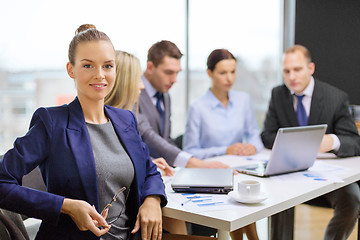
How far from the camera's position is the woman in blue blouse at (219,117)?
3039 millimetres

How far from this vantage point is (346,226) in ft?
8.64

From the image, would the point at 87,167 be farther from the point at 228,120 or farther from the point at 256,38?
the point at 256,38

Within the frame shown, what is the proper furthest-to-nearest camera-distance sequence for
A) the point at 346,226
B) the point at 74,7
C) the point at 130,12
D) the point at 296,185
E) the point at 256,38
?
the point at 256,38 < the point at 130,12 < the point at 74,7 < the point at 346,226 < the point at 296,185

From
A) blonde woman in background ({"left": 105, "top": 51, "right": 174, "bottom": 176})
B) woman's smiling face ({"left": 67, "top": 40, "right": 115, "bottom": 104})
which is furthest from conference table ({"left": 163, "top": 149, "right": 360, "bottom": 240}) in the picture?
woman's smiling face ({"left": 67, "top": 40, "right": 115, "bottom": 104})

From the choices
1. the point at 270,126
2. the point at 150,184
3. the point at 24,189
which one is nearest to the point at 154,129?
the point at 270,126

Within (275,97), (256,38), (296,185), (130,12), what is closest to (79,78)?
(296,185)

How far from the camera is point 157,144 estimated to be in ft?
8.62

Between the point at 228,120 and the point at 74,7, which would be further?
the point at 74,7

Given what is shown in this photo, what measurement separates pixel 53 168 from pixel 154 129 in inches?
55.6

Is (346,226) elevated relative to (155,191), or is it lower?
lower

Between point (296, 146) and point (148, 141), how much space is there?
910 millimetres

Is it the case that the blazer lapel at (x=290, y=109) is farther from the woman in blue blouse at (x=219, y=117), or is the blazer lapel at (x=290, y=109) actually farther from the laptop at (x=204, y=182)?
the laptop at (x=204, y=182)

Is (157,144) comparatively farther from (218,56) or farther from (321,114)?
(321,114)

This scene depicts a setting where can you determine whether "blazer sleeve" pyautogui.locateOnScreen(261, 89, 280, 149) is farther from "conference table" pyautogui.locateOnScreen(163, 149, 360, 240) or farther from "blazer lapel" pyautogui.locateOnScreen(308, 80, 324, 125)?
"conference table" pyautogui.locateOnScreen(163, 149, 360, 240)
